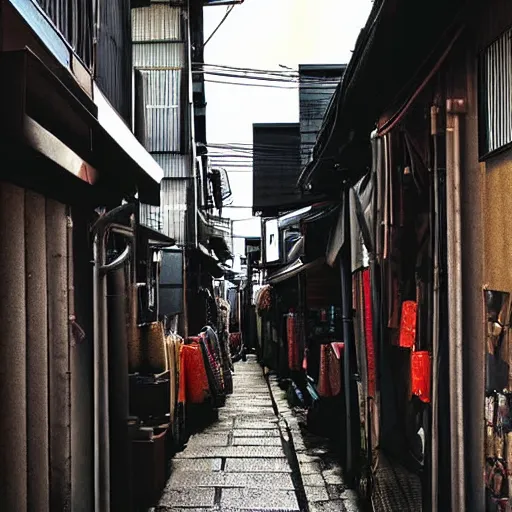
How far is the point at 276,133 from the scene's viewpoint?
3162 centimetres

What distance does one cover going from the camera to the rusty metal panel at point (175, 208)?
20.2 meters

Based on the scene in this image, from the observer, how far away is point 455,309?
5.00 meters

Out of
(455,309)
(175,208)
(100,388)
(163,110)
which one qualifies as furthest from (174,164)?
(455,309)

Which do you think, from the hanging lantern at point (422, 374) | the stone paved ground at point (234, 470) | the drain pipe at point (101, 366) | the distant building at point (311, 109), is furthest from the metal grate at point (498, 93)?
the distant building at point (311, 109)

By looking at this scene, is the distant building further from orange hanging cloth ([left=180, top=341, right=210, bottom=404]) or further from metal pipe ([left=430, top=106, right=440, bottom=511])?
metal pipe ([left=430, top=106, right=440, bottom=511])

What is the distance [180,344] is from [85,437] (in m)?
8.33

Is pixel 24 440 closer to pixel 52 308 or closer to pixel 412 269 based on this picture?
pixel 52 308

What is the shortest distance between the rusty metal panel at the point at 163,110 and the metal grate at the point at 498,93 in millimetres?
16571

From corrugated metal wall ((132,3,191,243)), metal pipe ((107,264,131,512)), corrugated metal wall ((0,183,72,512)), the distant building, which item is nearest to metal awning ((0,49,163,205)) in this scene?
corrugated metal wall ((0,183,72,512))

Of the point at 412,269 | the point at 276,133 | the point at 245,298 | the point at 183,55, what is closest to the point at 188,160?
the point at 183,55

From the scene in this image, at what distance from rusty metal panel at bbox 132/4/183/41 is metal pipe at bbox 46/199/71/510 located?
16547mm

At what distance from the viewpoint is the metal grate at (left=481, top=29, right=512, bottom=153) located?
4352 millimetres

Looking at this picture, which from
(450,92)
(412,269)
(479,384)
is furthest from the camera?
(412,269)

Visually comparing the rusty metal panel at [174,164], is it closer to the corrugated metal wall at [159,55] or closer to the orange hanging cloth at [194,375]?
the corrugated metal wall at [159,55]
